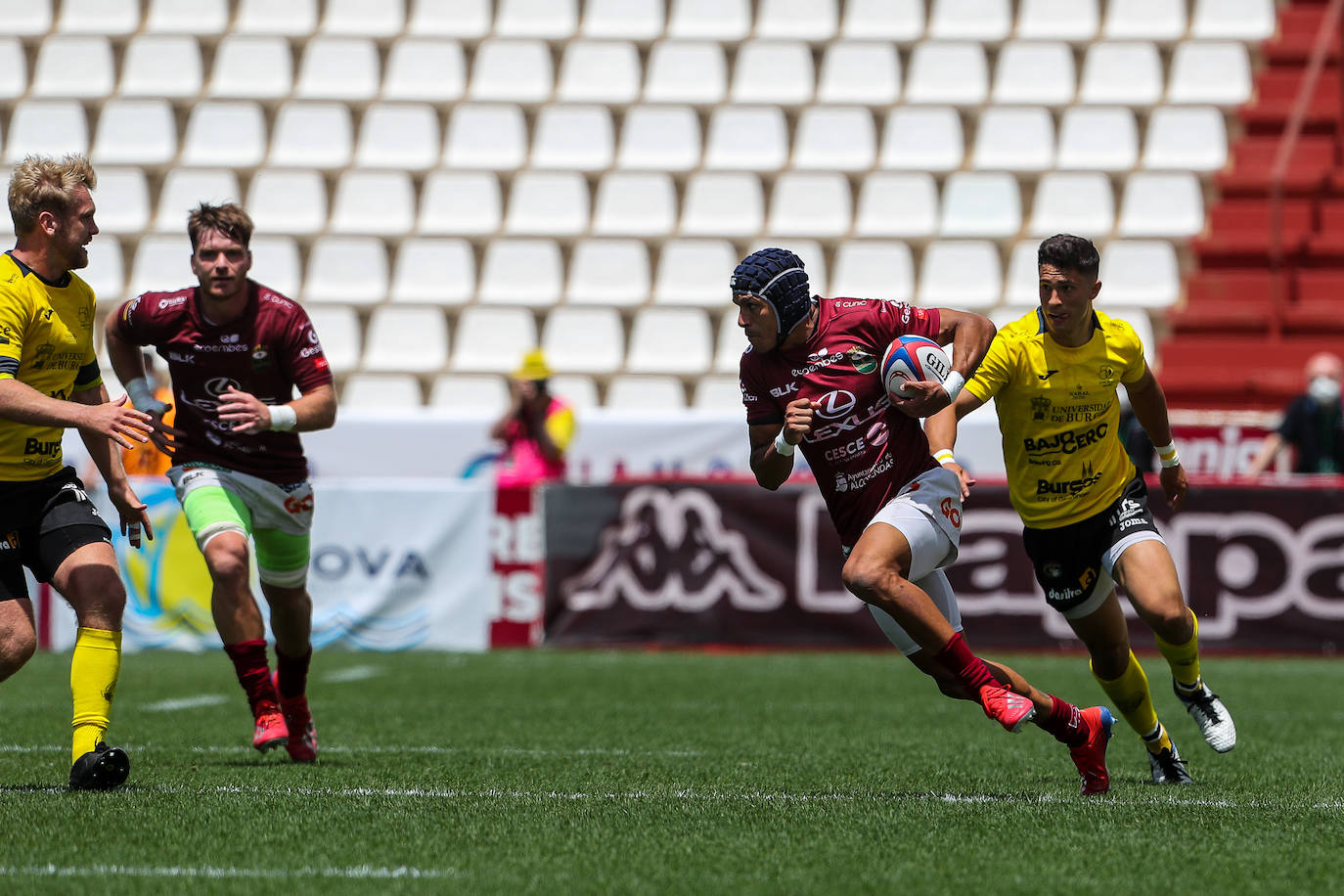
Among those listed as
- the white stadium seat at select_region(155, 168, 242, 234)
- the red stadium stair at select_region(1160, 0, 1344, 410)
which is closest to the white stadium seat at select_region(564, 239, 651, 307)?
the white stadium seat at select_region(155, 168, 242, 234)

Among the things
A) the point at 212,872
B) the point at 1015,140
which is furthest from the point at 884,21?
the point at 212,872

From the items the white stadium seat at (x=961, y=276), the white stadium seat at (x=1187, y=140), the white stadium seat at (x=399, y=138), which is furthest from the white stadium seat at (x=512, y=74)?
the white stadium seat at (x=1187, y=140)

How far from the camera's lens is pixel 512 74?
66.9 feet

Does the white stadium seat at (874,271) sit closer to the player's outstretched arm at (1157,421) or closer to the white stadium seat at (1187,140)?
the white stadium seat at (1187,140)

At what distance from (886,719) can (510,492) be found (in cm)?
496

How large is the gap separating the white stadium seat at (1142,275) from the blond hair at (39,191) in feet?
44.3

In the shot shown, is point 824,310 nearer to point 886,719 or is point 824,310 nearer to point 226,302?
point 226,302

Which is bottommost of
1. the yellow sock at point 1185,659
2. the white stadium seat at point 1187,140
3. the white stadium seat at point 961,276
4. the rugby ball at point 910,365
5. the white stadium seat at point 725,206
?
the yellow sock at point 1185,659

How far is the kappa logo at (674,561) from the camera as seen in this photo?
12.9 m

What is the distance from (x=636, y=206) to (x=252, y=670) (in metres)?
12.8

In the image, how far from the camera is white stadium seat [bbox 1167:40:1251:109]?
64.2ft

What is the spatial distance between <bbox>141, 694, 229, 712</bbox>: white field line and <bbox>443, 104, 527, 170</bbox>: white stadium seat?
1082 cm

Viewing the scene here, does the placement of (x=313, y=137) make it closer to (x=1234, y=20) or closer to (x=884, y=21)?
(x=884, y=21)

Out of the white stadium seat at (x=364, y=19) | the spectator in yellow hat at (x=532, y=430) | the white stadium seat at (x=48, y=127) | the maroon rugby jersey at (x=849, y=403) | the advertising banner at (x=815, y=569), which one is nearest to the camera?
the maroon rugby jersey at (x=849, y=403)
